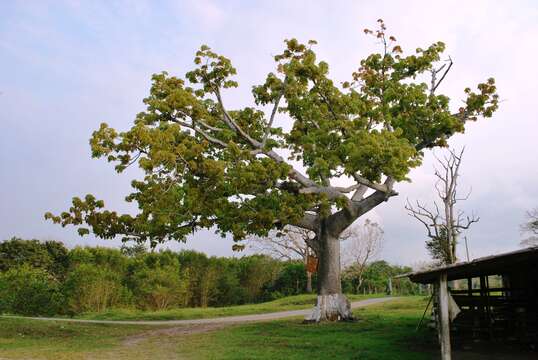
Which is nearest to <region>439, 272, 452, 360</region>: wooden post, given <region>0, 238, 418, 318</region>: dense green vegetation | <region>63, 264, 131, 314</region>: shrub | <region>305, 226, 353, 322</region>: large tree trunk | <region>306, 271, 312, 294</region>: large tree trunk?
<region>305, 226, 353, 322</region>: large tree trunk

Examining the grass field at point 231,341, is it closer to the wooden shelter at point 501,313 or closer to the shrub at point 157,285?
the wooden shelter at point 501,313

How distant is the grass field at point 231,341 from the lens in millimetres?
12992

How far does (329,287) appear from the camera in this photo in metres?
20.5

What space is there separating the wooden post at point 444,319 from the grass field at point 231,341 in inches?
88.5

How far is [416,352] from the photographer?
1254 cm

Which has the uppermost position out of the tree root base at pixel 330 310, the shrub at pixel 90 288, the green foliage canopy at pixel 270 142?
the green foliage canopy at pixel 270 142

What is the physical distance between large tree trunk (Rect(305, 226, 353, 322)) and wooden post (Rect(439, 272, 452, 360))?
34.2 feet

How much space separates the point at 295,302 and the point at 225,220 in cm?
1688

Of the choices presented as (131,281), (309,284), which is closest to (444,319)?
(131,281)

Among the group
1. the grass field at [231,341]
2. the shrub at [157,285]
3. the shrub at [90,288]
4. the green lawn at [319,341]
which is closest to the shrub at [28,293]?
the shrub at [90,288]

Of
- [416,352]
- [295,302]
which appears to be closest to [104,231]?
[416,352]

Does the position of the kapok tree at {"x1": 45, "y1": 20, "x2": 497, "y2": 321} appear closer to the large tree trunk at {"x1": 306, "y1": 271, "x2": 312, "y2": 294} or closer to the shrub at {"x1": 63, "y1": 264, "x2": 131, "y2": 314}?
the shrub at {"x1": 63, "y1": 264, "x2": 131, "y2": 314}

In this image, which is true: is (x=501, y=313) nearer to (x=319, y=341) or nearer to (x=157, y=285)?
(x=319, y=341)

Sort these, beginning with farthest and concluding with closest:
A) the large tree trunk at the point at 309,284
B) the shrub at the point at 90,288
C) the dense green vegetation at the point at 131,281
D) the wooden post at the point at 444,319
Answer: the large tree trunk at the point at 309,284 → the dense green vegetation at the point at 131,281 → the shrub at the point at 90,288 → the wooden post at the point at 444,319
